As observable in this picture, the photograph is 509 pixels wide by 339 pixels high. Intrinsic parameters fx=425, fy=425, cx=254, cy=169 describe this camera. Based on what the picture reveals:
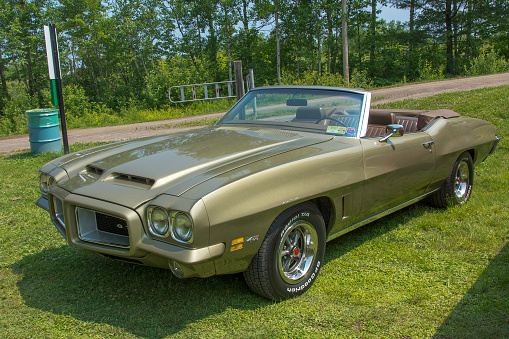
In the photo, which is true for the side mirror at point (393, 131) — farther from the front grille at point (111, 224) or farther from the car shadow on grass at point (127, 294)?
the front grille at point (111, 224)

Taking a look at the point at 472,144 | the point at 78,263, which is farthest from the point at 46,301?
the point at 472,144

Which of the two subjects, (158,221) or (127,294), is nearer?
(158,221)

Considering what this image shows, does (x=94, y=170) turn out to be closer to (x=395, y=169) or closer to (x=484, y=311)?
(x=395, y=169)

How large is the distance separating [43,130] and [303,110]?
630 centimetres

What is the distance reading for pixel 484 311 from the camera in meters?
2.78

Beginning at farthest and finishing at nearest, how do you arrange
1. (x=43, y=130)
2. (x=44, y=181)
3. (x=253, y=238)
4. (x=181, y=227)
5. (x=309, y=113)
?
1. (x=43, y=130)
2. (x=309, y=113)
3. (x=44, y=181)
4. (x=253, y=238)
5. (x=181, y=227)

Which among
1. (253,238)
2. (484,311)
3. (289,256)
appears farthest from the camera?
(289,256)

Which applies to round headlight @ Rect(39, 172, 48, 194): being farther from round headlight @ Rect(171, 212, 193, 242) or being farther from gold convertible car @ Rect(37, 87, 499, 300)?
round headlight @ Rect(171, 212, 193, 242)

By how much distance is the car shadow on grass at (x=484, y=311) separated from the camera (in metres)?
2.55

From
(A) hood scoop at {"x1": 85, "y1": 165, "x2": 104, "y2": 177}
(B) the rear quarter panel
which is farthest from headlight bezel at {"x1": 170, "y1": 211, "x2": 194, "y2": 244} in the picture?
(B) the rear quarter panel

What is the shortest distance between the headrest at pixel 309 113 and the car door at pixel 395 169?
22.1 inches

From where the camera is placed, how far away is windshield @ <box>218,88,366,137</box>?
12.4ft

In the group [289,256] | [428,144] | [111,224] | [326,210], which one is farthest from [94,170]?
[428,144]

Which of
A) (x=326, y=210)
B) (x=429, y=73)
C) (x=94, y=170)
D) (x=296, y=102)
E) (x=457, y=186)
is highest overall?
(x=429, y=73)
